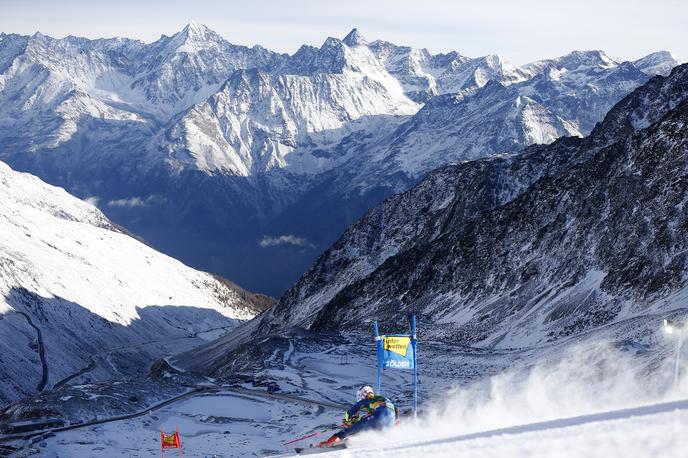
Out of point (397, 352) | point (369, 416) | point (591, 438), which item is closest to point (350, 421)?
point (369, 416)

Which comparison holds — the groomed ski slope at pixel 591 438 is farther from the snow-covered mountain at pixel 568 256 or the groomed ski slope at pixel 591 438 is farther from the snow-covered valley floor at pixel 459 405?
the snow-covered mountain at pixel 568 256

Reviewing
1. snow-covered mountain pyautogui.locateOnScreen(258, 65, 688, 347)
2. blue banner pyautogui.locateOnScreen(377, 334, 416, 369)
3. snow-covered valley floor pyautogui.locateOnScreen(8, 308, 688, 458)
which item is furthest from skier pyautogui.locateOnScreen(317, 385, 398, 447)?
snow-covered mountain pyautogui.locateOnScreen(258, 65, 688, 347)

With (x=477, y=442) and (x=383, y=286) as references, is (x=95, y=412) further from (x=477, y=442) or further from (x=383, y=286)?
(x=383, y=286)

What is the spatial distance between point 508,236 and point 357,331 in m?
30.1

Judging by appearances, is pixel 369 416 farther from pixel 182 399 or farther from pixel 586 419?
pixel 182 399

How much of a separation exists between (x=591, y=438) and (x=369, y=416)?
52.9ft

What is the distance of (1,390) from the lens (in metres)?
157

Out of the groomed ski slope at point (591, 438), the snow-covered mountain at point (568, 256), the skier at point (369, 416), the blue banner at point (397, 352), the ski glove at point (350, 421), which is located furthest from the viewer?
the snow-covered mountain at point (568, 256)

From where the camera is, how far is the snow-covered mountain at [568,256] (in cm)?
11488

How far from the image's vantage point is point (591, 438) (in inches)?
906

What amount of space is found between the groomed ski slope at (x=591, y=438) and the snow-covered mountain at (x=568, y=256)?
82211mm

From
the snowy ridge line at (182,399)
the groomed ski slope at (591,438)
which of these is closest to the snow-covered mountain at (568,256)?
the snowy ridge line at (182,399)

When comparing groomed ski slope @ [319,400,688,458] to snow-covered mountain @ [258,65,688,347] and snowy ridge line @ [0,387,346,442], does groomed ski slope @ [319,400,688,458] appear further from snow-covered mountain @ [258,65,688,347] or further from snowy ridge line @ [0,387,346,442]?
snow-covered mountain @ [258,65,688,347]

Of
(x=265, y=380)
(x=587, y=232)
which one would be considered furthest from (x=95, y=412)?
(x=587, y=232)
